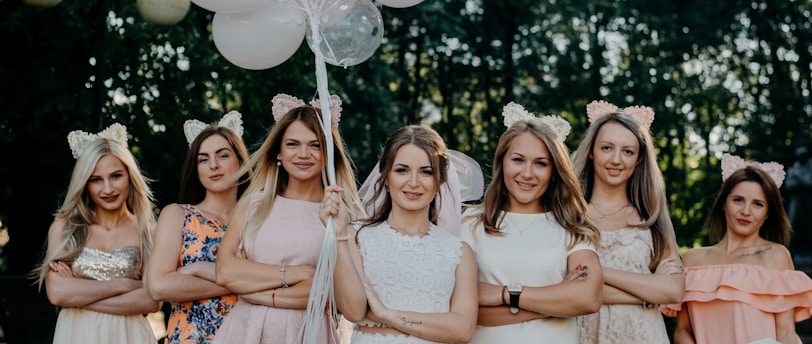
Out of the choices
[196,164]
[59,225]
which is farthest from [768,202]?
[59,225]

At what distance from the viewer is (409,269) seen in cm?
380

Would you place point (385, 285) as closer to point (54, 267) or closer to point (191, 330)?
point (191, 330)

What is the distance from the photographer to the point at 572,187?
13.5 feet

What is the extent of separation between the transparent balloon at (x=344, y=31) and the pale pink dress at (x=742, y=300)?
6.70ft

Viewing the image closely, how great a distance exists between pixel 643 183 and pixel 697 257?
57 centimetres

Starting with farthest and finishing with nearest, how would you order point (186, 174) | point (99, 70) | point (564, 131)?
point (99, 70) < point (186, 174) < point (564, 131)

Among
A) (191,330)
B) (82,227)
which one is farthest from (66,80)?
(191,330)

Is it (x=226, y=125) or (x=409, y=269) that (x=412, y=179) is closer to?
(x=409, y=269)

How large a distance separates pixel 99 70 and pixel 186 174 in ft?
8.30

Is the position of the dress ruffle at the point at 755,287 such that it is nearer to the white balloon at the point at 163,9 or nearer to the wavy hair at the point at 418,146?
the wavy hair at the point at 418,146

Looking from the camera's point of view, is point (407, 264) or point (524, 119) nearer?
point (407, 264)

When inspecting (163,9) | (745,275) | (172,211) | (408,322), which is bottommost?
(408,322)

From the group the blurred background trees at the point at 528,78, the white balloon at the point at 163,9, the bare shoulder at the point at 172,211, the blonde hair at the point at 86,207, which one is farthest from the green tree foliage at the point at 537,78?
the bare shoulder at the point at 172,211

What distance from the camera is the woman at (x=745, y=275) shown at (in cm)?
449
